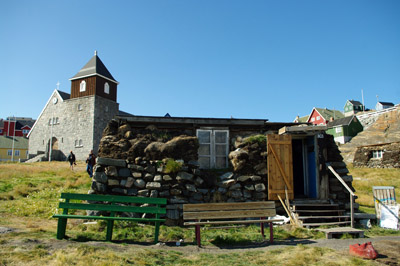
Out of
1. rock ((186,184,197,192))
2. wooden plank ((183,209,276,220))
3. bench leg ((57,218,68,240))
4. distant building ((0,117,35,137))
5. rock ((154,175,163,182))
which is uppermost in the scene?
distant building ((0,117,35,137))

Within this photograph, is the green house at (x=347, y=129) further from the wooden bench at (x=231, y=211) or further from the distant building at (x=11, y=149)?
the distant building at (x=11, y=149)

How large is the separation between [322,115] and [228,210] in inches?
2084

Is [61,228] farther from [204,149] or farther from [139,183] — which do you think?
[204,149]

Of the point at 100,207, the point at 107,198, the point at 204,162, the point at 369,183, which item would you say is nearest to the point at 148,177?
the point at 204,162

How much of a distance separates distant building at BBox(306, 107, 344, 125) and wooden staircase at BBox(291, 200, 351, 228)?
47002mm

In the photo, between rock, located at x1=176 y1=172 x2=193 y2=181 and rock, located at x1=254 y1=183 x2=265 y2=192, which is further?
rock, located at x1=254 y1=183 x2=265 y2=192

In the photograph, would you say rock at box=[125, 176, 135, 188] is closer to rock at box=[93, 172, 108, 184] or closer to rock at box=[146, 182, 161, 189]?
rock at box=[146, 182, 161, 189]

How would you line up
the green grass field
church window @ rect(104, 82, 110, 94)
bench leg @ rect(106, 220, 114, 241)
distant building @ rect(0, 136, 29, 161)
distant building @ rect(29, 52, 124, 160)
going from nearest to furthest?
the green grass field, bench leg @ rect(106, 220, 114, 241), distant building @ rect(29, 52, 124, 160), church window @ rect(104, 82, 110, 94), distant building @ rect(0, 136, 29, 161)

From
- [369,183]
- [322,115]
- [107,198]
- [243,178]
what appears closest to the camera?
[107,198]

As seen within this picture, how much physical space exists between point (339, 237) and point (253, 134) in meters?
4.61

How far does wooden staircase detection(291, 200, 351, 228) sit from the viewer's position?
942 centimetres

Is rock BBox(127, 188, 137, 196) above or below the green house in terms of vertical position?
below

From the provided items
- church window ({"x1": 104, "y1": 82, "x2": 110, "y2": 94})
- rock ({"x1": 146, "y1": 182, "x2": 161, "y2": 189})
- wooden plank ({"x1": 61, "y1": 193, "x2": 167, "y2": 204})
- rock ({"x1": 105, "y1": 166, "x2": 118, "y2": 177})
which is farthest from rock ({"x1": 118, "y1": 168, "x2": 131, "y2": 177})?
church window ({"x1": 104, "y1": 82, "x2": 110, "y2": 94})

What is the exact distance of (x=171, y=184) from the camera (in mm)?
9797
